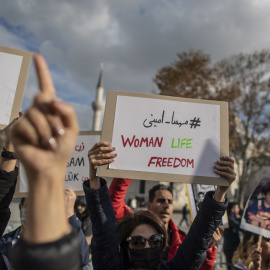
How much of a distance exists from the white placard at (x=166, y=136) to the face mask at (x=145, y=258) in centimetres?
53

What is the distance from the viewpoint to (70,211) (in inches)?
89.2

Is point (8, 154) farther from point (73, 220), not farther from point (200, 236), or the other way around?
point (200, 236)

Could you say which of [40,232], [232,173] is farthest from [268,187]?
[40,232]

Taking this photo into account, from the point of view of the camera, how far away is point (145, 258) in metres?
1.54

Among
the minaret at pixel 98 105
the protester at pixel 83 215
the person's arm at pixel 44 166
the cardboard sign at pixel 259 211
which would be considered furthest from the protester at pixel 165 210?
the minaret at pixel 98 105

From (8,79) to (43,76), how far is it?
5.90 feet

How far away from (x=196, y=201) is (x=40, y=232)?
8.51 ft

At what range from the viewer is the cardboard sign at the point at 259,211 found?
8.72 ft

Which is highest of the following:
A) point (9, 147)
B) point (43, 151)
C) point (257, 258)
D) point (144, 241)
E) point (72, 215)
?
point (9, 147)

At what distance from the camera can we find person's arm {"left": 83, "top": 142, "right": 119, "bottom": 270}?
1.53 m

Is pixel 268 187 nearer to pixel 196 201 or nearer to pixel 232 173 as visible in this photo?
pixel 196 201

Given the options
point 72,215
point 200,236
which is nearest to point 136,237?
point 200,236

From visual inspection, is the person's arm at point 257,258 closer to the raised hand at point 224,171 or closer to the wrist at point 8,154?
the raised hand at point 224,171

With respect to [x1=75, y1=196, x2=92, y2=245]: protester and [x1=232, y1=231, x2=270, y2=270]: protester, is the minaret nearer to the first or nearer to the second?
[x1=75, y1=196, x2=92, y2=245]: protester
